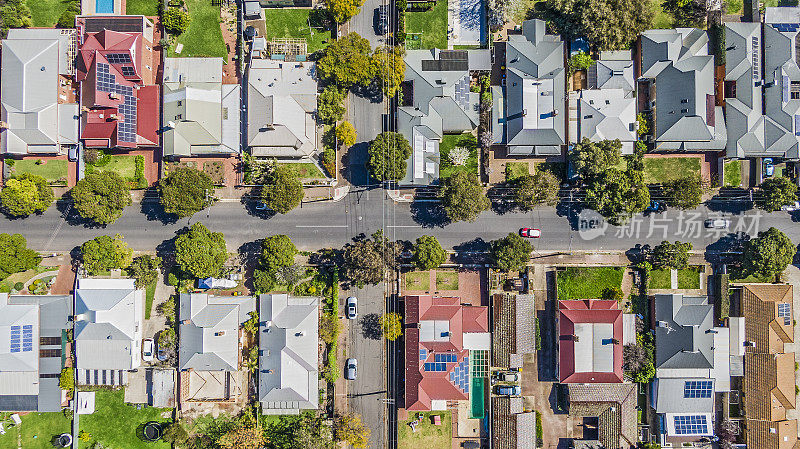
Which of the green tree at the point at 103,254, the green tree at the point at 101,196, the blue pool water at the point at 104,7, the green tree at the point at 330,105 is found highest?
the blue pool water at the point at 104,7

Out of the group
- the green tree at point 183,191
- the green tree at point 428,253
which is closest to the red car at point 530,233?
the green tree at point 428,253

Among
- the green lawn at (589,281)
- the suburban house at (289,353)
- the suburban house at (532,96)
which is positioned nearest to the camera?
the suburban house at (289,353)

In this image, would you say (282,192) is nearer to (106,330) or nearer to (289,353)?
(289,353)

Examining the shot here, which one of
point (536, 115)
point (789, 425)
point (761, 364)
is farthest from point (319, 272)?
point (789, 425)

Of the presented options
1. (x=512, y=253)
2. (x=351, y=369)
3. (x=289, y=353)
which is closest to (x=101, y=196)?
(x=289, y=353)

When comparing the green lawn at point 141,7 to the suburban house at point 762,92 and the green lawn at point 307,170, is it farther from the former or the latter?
the suburban house at point 762,92

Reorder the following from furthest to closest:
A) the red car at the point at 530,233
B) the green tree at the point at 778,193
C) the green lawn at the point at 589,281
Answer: the green lawn at the point at 589,281 → the red car at the point at 530,233 → the green tree at the point at 778,193

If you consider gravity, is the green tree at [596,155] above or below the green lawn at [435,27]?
below
